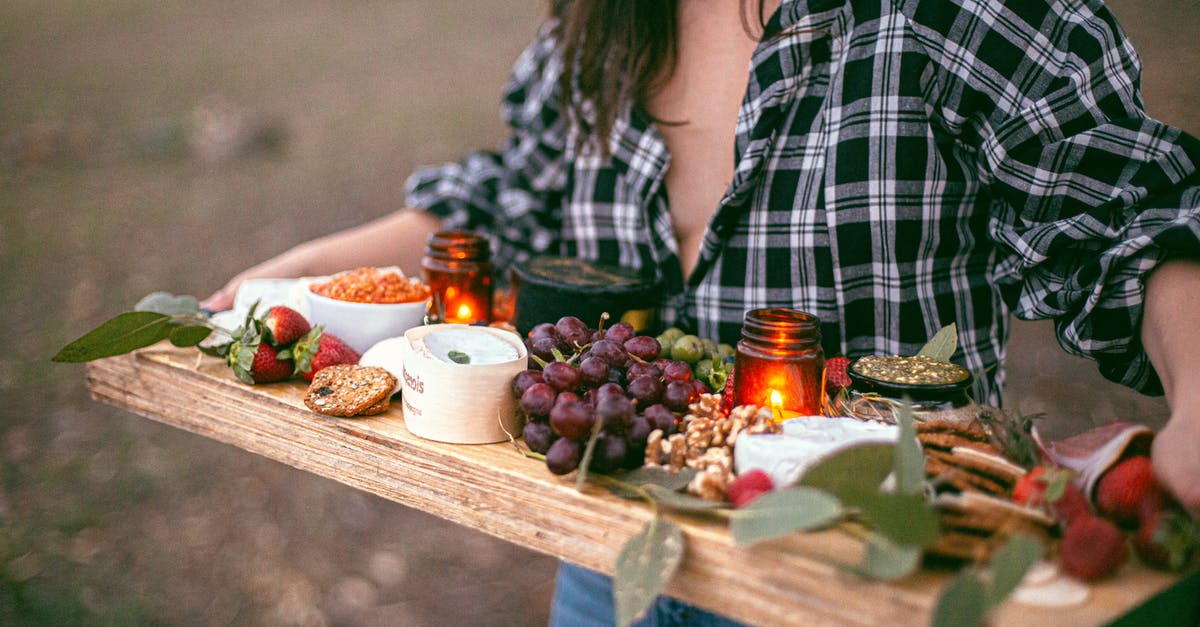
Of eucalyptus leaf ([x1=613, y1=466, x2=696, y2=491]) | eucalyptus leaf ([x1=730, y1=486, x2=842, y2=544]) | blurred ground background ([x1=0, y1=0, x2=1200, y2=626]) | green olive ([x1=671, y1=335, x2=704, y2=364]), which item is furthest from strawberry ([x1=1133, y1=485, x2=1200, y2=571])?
blurred ground background ([x1=0, y1=0, x2=1200, y2=626])

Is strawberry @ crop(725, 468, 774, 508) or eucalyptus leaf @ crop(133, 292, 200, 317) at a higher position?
eucalyptus leaf @ crop(133, 292, 200, 317)

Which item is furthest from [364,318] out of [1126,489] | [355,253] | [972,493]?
[1126,489]

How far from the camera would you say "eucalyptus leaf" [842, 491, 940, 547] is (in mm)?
651

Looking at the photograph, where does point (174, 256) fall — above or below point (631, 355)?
below

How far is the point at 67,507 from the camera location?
3.10 metres

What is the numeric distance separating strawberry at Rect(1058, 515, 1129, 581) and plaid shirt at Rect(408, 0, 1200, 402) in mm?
375

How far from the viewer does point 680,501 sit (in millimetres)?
750

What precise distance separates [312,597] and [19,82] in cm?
618

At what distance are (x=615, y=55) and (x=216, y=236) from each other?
4551 mm

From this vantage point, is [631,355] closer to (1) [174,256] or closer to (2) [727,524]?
(2) [727,524]

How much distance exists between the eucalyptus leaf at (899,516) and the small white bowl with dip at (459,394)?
0.42 meters

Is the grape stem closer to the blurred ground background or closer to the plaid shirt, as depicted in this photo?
the plaid shirt

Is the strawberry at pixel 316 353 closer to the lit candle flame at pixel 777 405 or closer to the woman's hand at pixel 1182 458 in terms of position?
the lit candle flame at pixel 777 405

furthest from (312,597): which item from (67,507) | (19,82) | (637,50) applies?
(19,82)
